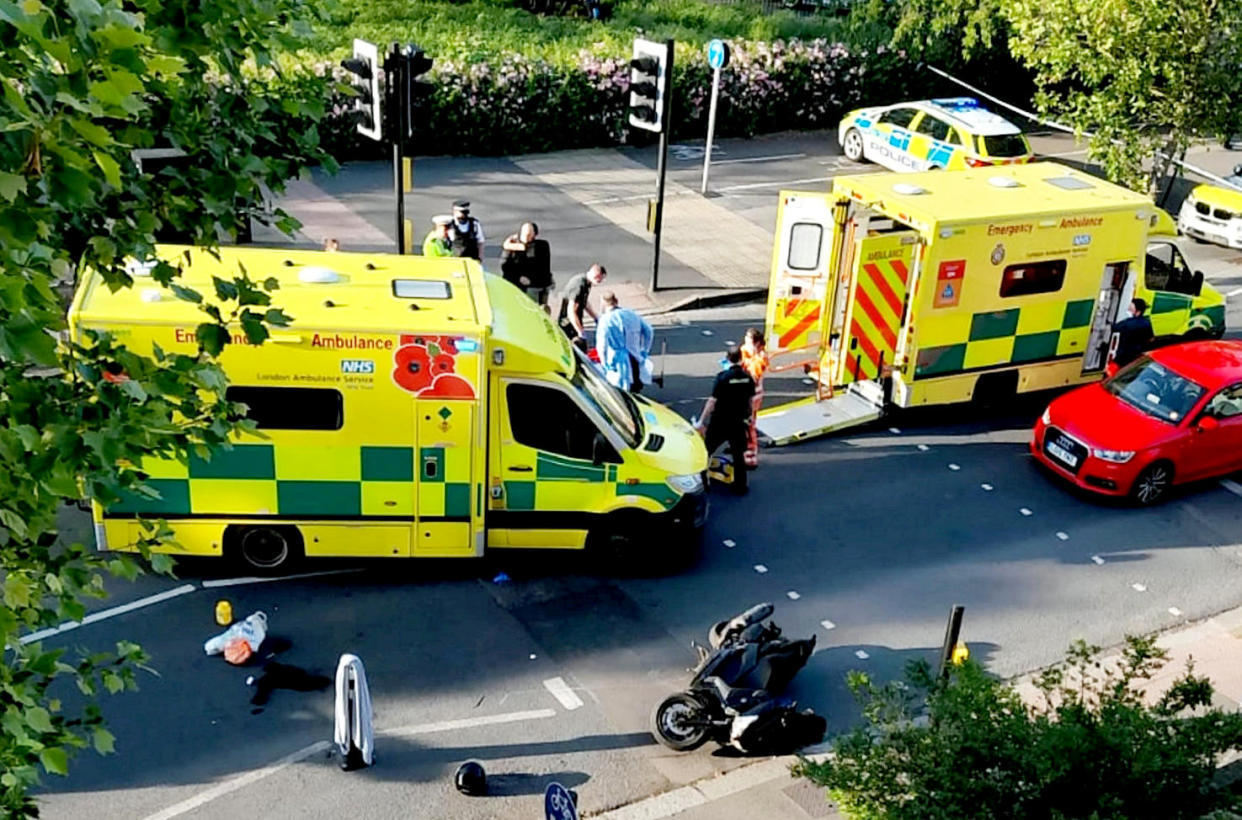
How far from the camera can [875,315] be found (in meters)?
15.1

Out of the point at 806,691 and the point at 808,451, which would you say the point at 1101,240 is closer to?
the point at 808,451

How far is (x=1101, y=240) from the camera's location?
612 inches

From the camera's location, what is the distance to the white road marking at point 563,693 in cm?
1041

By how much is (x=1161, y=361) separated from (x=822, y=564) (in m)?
4.80

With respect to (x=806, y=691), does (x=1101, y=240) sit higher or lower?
higher

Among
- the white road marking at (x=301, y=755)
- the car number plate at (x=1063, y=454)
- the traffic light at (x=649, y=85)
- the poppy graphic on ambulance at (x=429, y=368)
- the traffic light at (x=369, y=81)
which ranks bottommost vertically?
the white road marking at (x=301, y=755)

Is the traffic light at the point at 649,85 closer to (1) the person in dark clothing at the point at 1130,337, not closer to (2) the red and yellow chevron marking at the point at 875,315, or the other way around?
(2) the red and yellow chevron marking at the point at 875,315

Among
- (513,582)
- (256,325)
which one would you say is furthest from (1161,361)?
(256,325)

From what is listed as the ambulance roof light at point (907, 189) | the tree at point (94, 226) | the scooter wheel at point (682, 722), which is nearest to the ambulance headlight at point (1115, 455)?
the ambulance roof light at point (907, 189)

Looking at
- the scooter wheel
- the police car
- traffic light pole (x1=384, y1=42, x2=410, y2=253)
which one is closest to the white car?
the police car

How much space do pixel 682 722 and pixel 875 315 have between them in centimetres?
651

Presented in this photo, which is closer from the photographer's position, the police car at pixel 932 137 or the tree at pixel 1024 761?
the tree at pixel 1024 761

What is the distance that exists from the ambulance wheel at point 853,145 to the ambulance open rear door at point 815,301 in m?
11.1

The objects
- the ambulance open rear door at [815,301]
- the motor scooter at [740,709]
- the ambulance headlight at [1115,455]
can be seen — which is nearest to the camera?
the motor scooter at [740,709]
